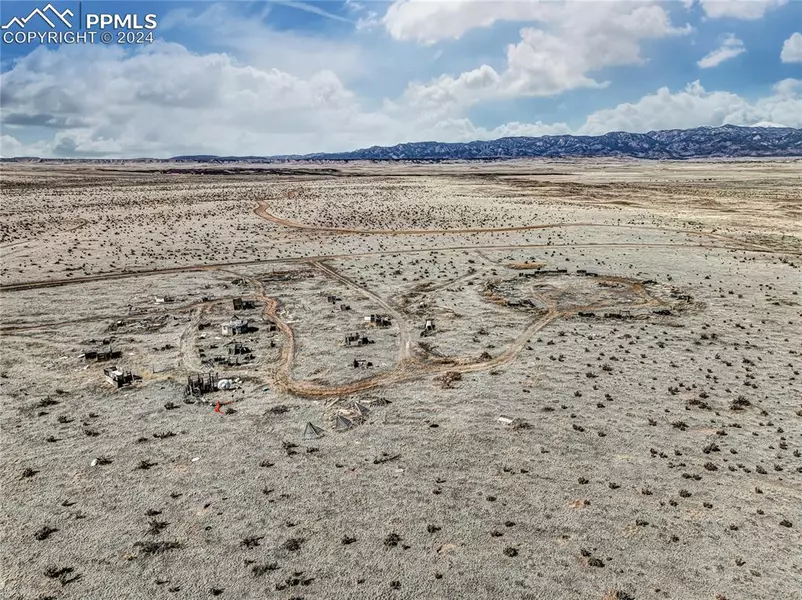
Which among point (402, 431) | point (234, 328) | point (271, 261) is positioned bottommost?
point (402, 431)

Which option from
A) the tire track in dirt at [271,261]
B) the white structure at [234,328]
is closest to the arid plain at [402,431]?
the white structure at [234,328]

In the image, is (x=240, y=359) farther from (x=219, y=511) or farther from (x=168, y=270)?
(x=168, y=270)

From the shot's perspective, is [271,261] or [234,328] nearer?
[234,328]

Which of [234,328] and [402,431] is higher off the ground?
[234,328]

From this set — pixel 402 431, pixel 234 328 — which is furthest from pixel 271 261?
pixel 402 431

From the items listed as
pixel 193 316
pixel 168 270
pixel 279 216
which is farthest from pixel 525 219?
pixel 193 316

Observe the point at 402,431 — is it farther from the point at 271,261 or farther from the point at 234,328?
the point at 271,261

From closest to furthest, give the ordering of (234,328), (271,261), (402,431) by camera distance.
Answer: (402,431)
(234,328)
(271,261)

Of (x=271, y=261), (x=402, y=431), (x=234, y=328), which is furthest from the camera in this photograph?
(x=271, y=261)

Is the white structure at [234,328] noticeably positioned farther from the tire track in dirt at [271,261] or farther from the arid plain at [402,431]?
the tire track in dirt at [271,261]
